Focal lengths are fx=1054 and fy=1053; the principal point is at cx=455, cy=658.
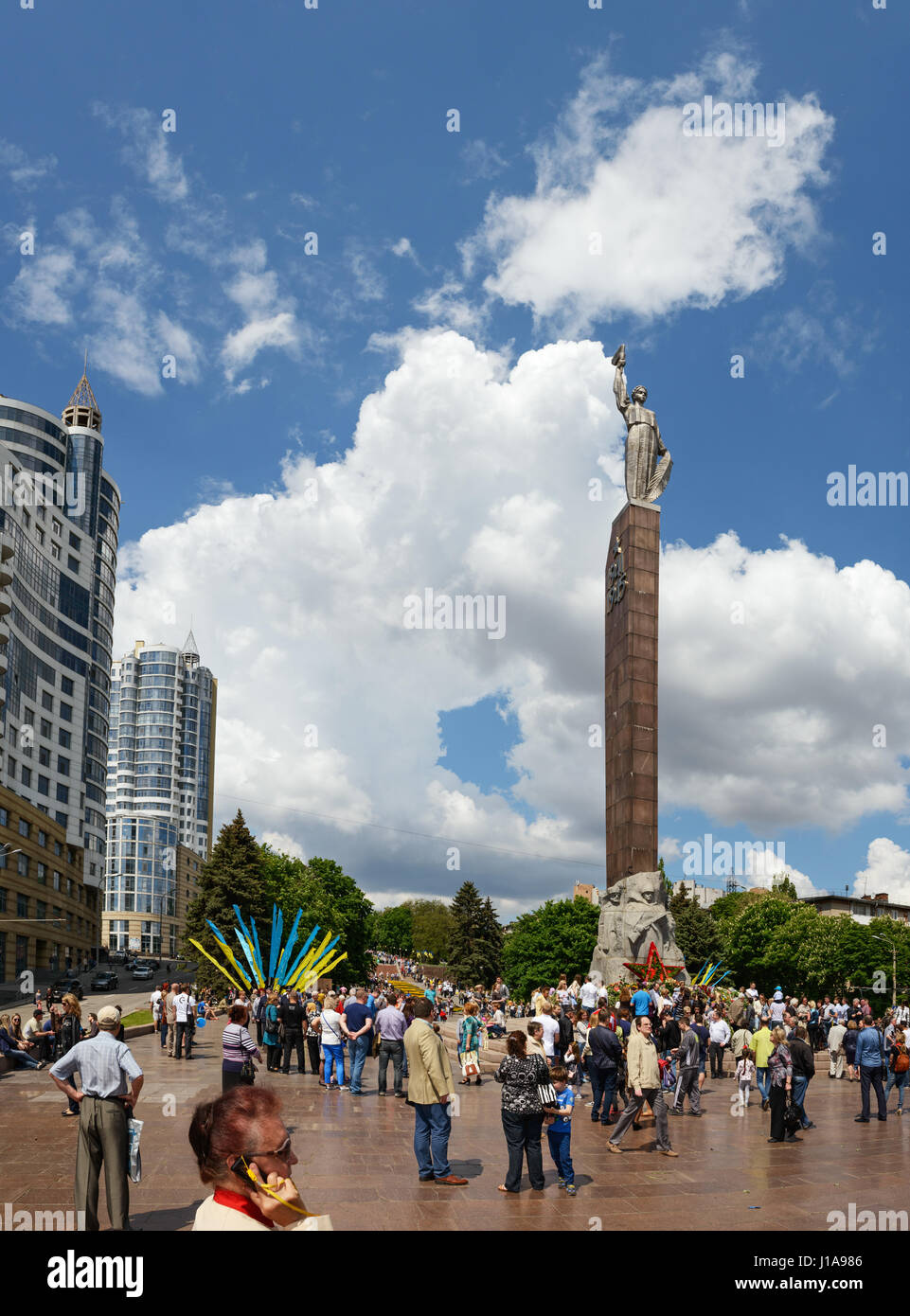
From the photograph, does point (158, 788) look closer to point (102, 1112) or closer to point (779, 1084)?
point (779, 1084)

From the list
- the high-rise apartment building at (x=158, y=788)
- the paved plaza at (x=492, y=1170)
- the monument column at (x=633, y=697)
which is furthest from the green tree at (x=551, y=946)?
the high-rise apartment building at (x=158, y=788)

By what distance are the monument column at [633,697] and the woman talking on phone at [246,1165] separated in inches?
1253

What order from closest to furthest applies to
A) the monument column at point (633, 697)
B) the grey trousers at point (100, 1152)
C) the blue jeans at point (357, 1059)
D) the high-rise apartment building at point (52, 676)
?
the grey trousers at point (100, 1152)
the blue jeans at point (357, 1059)
the monument column at point (633, 697)
the high-rise apartment building at point (52, 676)

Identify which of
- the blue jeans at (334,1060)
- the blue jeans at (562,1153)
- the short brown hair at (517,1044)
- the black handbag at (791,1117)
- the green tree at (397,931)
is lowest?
the green tree at (397,931)

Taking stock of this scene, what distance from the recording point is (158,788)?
174m

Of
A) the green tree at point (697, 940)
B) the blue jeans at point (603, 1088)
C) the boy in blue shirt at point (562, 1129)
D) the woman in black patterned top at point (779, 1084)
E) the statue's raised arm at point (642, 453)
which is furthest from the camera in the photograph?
the green tree at point (697, 940)

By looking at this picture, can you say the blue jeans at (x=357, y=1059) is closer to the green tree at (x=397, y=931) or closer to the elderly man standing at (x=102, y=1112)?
the elderly man standing at (x=102, y=1112)

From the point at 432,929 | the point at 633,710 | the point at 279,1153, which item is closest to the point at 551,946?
the point at 633,710

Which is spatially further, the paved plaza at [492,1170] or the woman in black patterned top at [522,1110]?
the woman in black patterned top at [522,1110]

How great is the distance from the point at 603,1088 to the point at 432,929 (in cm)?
14966

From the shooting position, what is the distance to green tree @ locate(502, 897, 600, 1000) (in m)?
69.4

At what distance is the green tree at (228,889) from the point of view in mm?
67375

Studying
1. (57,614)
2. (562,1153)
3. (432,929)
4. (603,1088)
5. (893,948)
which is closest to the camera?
(562,1153)
